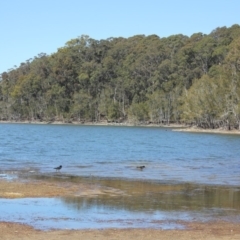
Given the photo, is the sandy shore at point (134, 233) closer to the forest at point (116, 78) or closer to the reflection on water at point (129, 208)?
the reflection on water at point (129, 208)

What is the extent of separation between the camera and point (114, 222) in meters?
15.1

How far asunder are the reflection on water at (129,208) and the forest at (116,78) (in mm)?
100307

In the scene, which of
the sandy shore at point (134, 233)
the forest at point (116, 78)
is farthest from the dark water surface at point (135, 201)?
the forest at point (116, 78)

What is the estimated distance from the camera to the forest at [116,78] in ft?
496

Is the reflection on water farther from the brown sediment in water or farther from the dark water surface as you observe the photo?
the brown sediment in water

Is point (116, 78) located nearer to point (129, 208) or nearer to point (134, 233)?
point (129, 208)

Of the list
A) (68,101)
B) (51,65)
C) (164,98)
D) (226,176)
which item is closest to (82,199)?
(226,176)

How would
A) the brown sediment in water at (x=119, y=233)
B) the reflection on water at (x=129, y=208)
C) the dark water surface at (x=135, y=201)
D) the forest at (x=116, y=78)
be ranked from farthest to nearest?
1. the forest at (x=116, y=78)
2. the dark water surface at (x=135, y=201)
3. the reflection on water at (x=129, y=208)
4. the brown sediment in water at (x=119, y=233)

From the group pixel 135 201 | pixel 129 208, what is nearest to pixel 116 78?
pixel 135 201

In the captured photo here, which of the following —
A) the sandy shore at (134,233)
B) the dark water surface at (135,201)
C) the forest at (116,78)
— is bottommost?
the dark water surface at (135,201)

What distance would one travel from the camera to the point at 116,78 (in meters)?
170

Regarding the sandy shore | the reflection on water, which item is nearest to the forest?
the reflection on water

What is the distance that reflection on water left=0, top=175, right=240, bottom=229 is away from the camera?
49.7ft

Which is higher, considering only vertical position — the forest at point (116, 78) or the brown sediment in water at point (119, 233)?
the forest at point (116, 78)
